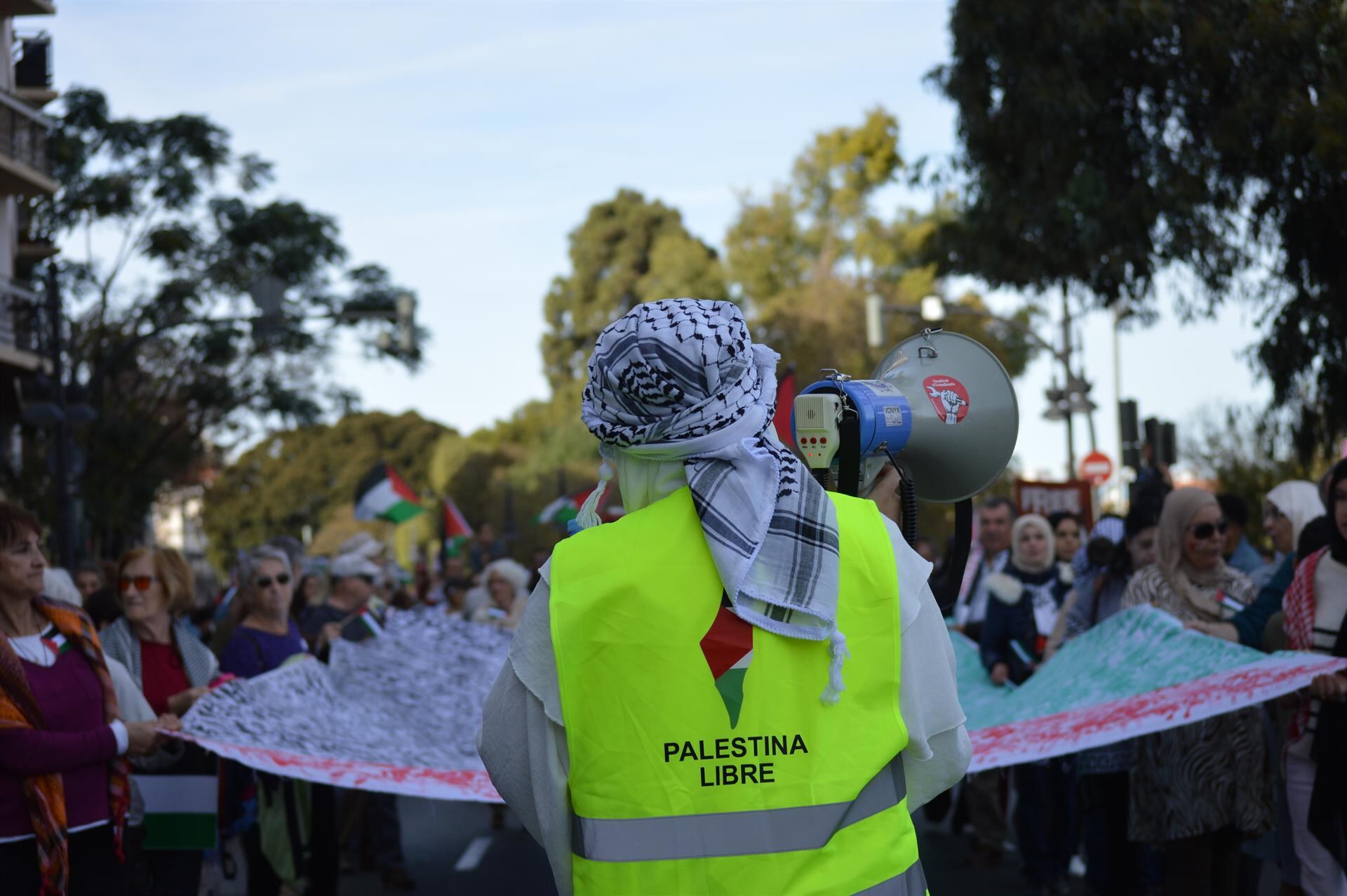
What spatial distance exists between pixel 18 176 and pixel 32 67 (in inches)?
153

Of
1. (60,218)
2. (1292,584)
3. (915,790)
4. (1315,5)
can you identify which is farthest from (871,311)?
(915,790)

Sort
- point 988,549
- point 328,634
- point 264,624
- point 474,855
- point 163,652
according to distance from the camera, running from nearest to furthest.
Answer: point 163,652 → point 264,624 → point 328,634 → point 988,549 → point 474,855

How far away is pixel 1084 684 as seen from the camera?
6887 millimetres

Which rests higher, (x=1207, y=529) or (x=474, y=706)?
(x=1207, y=529)

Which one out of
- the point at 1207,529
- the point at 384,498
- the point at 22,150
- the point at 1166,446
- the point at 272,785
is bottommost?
the point at 272,785

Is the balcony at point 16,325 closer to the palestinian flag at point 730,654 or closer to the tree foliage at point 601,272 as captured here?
the palestinian flag at point 730,654

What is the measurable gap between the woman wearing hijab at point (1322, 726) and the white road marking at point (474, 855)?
233 inches

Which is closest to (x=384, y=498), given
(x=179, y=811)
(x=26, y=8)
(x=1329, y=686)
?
(x=179, y=811)

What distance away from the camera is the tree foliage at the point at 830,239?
46656 mm

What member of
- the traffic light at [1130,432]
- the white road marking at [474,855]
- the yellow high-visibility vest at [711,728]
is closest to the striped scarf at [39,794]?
the yellow high-visibility vest at [711,728]

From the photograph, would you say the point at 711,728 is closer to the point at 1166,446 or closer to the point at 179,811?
the point at 179,811

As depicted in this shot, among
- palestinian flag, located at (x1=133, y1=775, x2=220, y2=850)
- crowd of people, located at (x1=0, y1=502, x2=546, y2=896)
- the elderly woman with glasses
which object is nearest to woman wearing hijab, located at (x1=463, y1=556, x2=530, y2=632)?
crowd of people, located at (x1=0, y1=502, x2=546, y2=896)

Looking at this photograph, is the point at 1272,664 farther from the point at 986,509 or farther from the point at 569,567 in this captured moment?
the point at 986,509

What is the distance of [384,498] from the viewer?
20.2m
